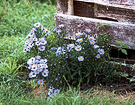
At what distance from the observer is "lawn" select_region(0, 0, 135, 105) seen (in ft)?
9.13

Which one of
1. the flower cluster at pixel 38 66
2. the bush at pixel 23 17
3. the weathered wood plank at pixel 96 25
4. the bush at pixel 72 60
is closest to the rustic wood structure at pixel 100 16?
the weathered wood plank at pixel 96 25

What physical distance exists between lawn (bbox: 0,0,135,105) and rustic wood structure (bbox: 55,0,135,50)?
1.17ft

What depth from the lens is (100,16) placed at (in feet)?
11.4

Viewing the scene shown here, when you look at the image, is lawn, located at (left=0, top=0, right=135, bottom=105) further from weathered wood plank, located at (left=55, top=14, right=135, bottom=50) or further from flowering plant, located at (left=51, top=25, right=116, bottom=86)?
weathered wood plank, located at (left=55, top=14, right=135, bottom=50)

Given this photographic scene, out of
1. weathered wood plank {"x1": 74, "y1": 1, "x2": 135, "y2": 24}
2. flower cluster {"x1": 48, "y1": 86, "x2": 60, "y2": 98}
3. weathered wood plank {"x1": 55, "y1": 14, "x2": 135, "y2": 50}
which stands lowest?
flower cluster {"x1": 48, "y1": 86, "x2": 60, "y2": 98}

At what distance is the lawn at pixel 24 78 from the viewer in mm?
2783

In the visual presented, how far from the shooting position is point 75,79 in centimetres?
318

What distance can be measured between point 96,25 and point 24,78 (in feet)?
3.67

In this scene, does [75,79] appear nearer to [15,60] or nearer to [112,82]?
[112,82]

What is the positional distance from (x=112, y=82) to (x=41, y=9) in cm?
288

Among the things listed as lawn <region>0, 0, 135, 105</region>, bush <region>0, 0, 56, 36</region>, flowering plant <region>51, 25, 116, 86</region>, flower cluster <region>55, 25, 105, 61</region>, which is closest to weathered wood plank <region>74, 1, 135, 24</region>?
flowering plant <region>51, 25, 116, 86</region>

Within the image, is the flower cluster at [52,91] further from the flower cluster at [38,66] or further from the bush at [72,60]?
the flower cluster at [38,66]

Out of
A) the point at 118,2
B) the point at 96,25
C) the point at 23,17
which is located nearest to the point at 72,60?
the point at 96,25

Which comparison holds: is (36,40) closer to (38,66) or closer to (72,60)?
(38,66)
